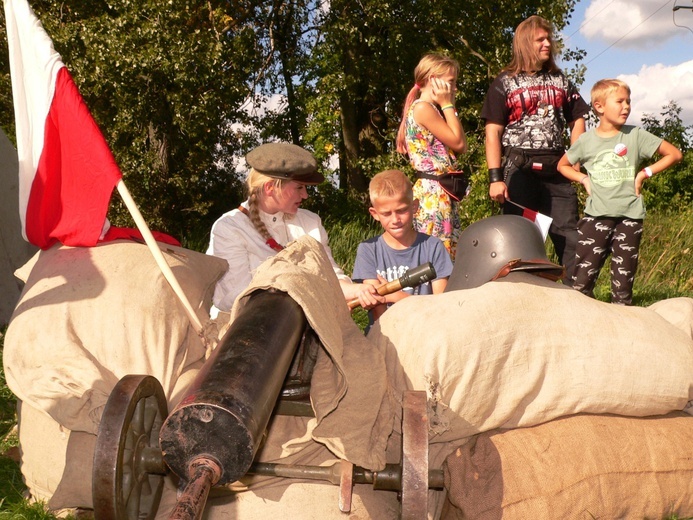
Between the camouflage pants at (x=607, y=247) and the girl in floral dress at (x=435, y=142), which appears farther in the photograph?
the camouflage pants at (x=607, y=247)

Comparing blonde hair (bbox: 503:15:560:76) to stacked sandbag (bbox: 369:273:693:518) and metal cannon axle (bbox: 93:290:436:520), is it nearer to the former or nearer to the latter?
stacked sandbag (bbox: 369:273:693:518)

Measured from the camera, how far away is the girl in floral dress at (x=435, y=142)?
4.86 meters

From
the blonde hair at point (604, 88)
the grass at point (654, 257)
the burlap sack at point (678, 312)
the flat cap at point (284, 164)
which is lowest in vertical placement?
the grass at point (654, 257)

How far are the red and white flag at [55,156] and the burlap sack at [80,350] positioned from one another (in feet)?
0.60

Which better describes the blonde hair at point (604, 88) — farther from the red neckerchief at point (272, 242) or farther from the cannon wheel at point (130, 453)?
the cannon wheel at point (130, 453)

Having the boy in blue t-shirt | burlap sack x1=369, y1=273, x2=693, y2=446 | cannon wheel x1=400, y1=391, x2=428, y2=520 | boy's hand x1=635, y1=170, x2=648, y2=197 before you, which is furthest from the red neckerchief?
boy's hand x1=635, y1=170, x2=648, y2=197

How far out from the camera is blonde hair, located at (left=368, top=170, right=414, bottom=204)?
415 centimetres

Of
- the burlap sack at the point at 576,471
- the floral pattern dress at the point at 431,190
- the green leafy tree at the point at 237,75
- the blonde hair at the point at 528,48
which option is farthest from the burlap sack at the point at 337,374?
the green leafy tree at the point at 237,75

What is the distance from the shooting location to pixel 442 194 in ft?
16.0

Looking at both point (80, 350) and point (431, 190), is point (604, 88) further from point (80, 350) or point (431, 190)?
point (80, 350)

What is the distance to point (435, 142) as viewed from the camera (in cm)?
493

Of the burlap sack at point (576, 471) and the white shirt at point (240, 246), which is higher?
the white shirt at point (240, 246)

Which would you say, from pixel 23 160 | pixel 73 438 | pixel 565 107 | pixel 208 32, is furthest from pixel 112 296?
pixel 208 32

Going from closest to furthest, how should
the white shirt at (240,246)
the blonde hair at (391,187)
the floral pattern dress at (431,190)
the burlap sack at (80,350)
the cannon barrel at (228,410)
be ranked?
1. the cannon barrel at (228,410)
2. the burlap sack at (80,350)
3. the white shirt at (240,246)
4. the blonde hair at (391,187)
5. the floral pattern dress at (431,190)
